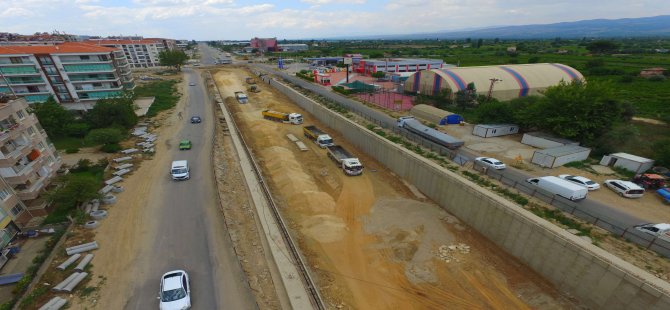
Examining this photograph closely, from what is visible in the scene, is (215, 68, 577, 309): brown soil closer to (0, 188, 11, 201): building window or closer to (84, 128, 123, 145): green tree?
(0, 188, 11, 201): building window

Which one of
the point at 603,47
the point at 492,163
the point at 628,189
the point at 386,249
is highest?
the point at 628,189

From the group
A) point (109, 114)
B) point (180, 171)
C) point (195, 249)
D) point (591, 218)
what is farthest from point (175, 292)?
point (109, 114)

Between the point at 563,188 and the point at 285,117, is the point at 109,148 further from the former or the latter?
the point at 563,188

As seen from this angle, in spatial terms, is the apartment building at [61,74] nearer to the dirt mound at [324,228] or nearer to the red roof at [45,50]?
the red roof at [45,50]

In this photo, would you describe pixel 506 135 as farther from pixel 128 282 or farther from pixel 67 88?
pixel 67 88

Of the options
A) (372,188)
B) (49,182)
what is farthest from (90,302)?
(372,188)

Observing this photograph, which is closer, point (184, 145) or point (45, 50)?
point (184, 145)
